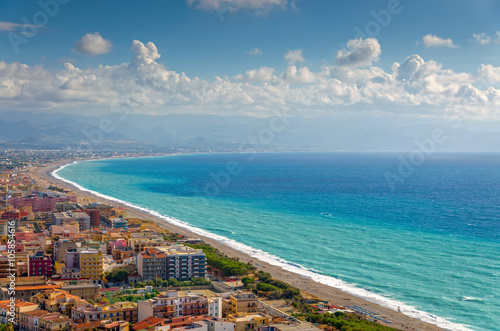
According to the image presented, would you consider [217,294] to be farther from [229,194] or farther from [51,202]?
[229,194]

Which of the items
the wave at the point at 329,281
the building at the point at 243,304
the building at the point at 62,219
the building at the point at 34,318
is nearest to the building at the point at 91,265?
the building at the point at 34,318

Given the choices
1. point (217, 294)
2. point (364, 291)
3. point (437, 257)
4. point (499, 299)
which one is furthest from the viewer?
point (437, 257)

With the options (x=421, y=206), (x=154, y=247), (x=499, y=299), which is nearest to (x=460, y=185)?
(x=421, y=206)

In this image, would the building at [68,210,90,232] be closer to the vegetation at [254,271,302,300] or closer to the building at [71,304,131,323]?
the vegetation at [254,271,302,300]

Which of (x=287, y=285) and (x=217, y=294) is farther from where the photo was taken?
(x=287, y=285)

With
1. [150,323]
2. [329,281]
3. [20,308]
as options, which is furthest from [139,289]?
[329,281]

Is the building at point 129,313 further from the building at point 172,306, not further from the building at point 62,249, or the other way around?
the building at point 62,249
